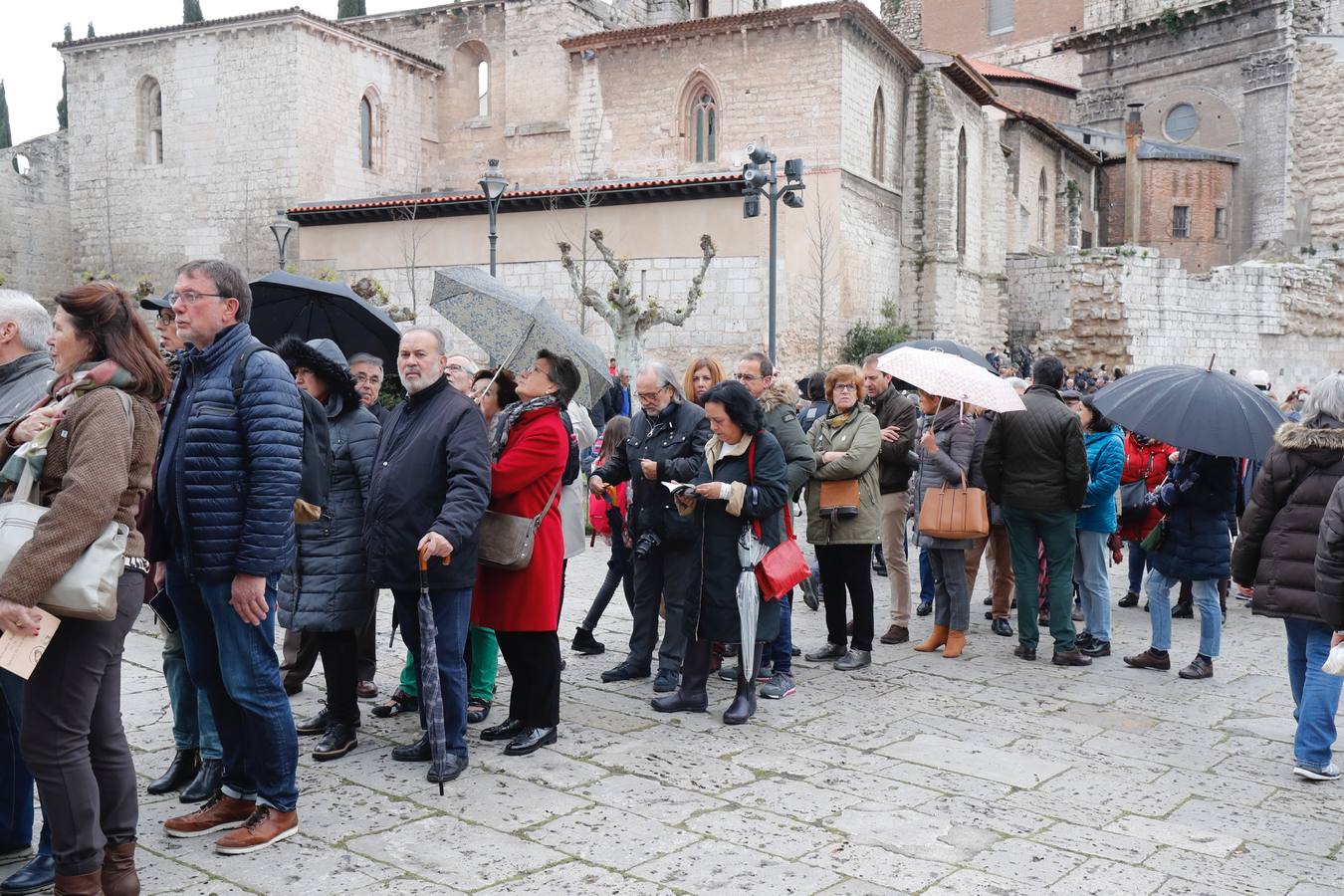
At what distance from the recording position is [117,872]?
373 centimetres

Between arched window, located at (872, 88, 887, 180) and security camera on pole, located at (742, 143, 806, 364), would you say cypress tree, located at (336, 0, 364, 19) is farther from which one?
security camera on pole, located at (742, 143, 806, 364)

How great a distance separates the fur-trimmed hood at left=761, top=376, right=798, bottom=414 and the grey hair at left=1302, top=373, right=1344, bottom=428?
281cm

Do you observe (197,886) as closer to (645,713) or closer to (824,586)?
(645,713)

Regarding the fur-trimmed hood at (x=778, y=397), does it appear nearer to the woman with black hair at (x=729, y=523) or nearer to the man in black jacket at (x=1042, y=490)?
the woman with black hair at (x=729, y=523)

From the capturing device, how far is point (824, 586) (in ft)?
24.3

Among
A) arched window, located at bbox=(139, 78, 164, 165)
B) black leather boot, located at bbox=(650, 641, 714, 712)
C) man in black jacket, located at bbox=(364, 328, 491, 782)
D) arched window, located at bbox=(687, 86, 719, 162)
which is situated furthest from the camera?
arched window, located at bbox=(139, 78, 164, 165)

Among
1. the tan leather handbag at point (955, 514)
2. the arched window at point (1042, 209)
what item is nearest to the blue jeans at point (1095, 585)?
the tan leather handbag at point (955, 514)

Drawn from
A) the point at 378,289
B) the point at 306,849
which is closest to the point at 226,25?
the point at 378,289

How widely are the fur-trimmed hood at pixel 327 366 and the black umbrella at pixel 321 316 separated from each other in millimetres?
943

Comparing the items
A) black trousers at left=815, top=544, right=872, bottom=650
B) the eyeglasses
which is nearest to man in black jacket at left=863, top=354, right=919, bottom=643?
black trousers at left=815, top=544, right=872, bottom=650

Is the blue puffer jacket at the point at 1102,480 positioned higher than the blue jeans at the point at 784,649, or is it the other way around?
the blue puffer jacket at the point at 1102,480

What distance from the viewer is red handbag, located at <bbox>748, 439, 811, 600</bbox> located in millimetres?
6109

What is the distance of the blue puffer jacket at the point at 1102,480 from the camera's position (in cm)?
781

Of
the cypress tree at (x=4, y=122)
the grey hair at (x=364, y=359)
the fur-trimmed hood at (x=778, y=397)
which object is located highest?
the cypress tree at (x=4, y=122)
